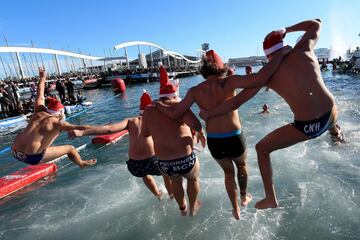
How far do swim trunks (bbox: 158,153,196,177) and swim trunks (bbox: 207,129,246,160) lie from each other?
43 centimetres

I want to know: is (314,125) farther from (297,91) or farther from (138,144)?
(138,144)

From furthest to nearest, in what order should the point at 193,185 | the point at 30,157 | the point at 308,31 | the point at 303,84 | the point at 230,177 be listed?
1. the point at 30,157
2. the point at 193,185
3. the point at 230,177
4. the point at 308,31
5. the point at 303,84

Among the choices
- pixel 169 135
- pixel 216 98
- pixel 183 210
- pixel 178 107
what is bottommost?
pixel 183 210

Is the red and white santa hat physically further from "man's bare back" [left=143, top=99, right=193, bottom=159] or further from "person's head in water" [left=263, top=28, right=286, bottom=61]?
"person's head in water" [left=263, top=28, right=286, bottom=61]

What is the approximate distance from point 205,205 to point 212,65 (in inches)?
116

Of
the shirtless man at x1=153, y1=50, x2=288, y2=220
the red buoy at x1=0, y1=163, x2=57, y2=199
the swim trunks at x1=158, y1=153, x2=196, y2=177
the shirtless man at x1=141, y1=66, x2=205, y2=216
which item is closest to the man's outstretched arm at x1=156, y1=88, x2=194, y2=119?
the shirtless man at x1=153, y1=50, x2=288, y2=220

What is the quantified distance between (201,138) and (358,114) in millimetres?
10827

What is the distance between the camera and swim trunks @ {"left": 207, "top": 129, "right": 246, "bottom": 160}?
4176mm

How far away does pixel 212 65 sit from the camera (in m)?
4.14

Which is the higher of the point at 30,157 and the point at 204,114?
the point at 204,114

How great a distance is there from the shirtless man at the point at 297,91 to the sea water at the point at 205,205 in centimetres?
157

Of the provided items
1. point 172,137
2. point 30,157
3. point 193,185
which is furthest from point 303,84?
point 30,157

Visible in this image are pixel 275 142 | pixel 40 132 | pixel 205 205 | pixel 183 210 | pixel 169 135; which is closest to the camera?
pixel 275 142

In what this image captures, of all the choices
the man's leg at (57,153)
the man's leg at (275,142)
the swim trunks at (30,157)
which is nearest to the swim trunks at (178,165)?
the man's leg at (275,142)
